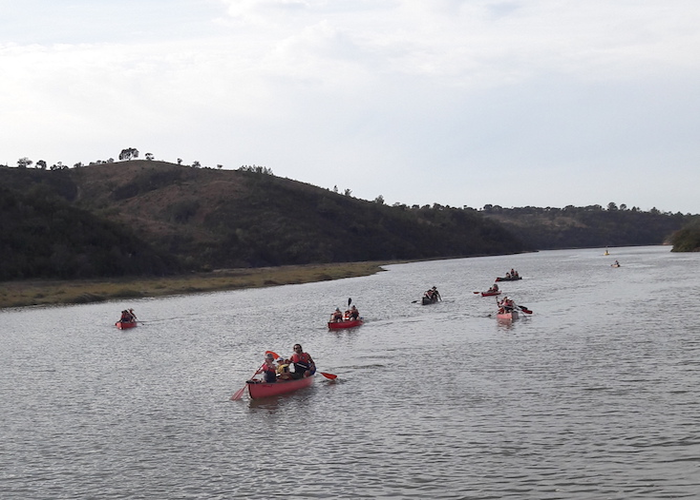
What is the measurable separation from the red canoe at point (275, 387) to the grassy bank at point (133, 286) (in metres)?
58.4

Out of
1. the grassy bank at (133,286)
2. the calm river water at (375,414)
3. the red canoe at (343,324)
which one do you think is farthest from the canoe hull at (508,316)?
the grassy bank at (133,286)

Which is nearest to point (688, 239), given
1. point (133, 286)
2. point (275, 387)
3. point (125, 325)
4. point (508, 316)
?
Answer: point (133, 286)

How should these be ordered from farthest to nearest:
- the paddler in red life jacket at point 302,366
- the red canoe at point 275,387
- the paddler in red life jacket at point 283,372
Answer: the paddler in red life jacket at point 302,366 < the paddler in red life jacket at point 283,372 < the red canoe at point 275,387

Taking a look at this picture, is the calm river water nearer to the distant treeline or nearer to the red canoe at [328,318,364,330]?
the red canoe at [328,318,364,330]

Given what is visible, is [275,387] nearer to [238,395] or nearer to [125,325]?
[238,395]

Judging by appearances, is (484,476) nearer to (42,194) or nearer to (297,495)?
(297,495)

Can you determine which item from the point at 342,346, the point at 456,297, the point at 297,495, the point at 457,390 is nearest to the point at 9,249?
the point at 456,297

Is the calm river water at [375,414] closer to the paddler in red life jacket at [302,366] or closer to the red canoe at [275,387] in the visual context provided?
the red canoe at [275,387]

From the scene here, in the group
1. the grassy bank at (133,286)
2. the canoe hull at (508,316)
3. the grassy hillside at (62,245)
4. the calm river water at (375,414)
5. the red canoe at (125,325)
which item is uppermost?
the grassy hillside at (62,245)

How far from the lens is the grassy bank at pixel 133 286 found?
86.6m

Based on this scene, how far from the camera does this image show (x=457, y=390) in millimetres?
29641

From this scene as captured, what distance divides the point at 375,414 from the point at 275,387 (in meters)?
6.08

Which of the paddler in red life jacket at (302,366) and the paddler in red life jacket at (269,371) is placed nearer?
the paddler in red life jacket at (269,371)

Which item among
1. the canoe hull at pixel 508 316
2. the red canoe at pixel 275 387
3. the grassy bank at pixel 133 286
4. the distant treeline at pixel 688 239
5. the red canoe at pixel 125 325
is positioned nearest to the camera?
the red canoe at pixel 275 387
